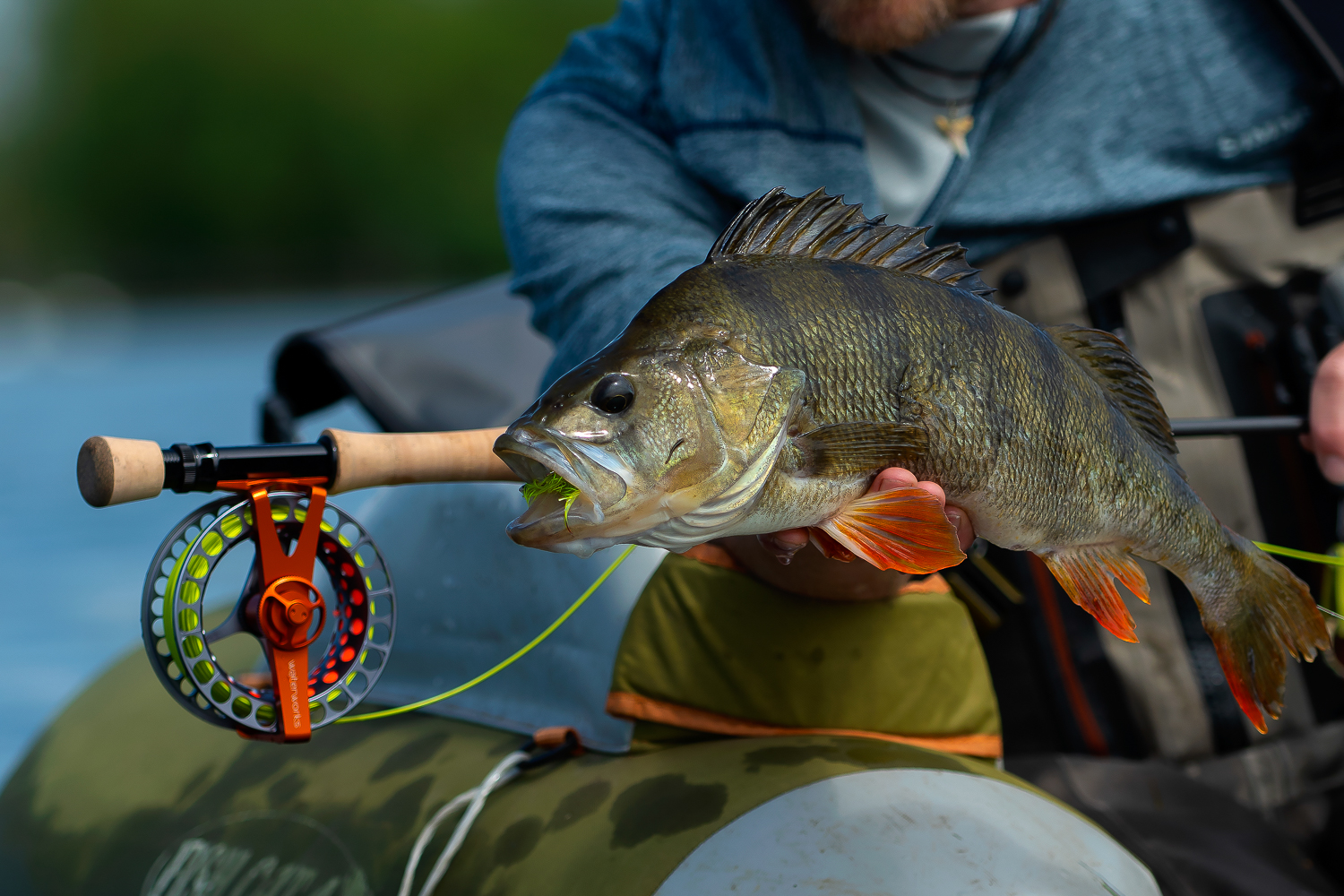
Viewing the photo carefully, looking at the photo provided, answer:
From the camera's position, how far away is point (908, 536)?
757mm

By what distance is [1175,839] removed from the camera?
4.47 ft

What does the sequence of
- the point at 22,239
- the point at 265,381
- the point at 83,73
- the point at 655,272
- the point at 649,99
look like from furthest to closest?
1. the point at 83,73
2. the point at 22,239
3. the point at 265,381
4. the point at 649,99
5. the point at 655,272

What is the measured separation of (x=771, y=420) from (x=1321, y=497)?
1.29 metres

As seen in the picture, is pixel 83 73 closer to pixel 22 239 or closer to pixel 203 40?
pixel 203 40

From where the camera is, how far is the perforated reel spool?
83 cm

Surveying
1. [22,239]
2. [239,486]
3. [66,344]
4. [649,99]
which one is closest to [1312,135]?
[649,99]

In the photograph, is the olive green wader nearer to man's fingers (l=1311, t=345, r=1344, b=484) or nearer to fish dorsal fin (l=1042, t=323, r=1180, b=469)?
fish dorsal fin (l=1042, t=323, r=1180, b=469)

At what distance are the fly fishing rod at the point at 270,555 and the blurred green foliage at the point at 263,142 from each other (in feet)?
50.2

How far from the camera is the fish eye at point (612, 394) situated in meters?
0.68

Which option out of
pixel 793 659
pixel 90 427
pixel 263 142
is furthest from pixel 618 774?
pixel 263 142

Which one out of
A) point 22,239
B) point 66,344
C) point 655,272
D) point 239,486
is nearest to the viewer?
point 239,486

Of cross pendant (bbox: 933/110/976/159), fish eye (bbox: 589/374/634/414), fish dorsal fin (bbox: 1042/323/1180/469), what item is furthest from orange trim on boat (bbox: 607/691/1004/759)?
cross pendant (bbox: 933/110/976/159)

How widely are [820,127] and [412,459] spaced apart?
840mm

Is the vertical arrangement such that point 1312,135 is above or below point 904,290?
below
